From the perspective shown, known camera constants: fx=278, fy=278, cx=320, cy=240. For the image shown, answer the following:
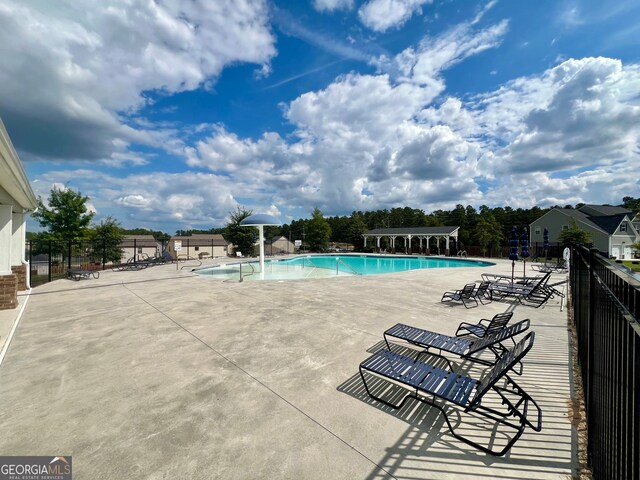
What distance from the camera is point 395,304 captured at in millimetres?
7945

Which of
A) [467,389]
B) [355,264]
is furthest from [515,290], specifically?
[355,264]

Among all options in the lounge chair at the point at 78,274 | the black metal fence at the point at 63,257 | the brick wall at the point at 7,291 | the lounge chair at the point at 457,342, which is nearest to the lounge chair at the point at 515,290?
the lounge chair at the point at 457,342

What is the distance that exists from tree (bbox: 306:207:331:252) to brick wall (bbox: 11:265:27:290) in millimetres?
27515

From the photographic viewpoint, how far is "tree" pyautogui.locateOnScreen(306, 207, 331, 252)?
117 ft

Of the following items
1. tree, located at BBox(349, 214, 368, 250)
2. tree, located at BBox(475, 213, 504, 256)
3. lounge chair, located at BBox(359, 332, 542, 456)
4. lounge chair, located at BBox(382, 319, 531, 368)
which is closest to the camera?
lounge chair, located at BBox(359, 332, 542, 456)

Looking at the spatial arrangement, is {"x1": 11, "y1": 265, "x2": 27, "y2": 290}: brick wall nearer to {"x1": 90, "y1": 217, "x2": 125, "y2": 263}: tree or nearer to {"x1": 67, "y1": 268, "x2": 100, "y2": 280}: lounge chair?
{"x1": 67, "y1": 268, "x2": 100, "y2": 280}: lounge chair

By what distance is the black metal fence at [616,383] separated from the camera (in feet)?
4.30

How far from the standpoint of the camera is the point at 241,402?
3.27 meters

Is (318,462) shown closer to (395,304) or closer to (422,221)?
(395,304)

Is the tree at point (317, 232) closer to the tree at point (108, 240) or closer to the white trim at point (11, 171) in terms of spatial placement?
the tree at point (108, 240)

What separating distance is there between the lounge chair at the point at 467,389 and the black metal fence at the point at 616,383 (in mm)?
540

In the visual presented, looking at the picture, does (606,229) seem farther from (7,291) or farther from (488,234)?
(7,291)

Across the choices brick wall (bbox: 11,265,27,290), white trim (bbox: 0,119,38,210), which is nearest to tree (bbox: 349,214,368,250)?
brick wall (bbox: 11,265,27,290)

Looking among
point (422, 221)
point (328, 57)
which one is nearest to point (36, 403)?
point (328, 57)
